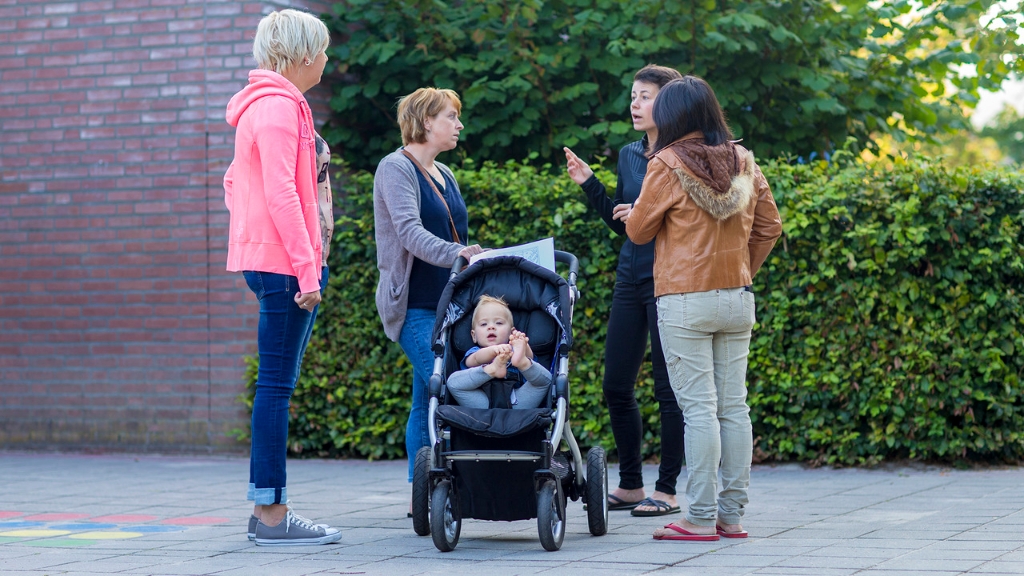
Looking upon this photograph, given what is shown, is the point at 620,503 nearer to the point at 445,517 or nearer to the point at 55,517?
the point at 445,517

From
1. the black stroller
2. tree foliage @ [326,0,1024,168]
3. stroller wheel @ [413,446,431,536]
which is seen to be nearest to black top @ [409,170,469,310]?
the black stroller

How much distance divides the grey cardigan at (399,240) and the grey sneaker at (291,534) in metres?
0.99

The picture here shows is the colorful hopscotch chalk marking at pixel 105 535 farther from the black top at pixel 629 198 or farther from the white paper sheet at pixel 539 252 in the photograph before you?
the black top at pixel 629 198

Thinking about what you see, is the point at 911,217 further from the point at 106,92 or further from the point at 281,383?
the point at 106,92

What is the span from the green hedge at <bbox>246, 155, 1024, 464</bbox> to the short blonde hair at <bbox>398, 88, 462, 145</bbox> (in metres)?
2.09

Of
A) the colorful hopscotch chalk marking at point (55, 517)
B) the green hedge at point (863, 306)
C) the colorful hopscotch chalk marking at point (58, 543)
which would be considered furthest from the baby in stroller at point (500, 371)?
the green hedge at point (863, 306)

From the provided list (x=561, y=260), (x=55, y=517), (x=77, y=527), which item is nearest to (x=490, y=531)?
(x=561, y=260)

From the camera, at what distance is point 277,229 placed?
469 cm

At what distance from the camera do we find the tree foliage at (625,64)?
8180mm

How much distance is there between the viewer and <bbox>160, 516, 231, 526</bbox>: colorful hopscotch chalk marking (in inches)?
218

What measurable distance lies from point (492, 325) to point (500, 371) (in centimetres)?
24

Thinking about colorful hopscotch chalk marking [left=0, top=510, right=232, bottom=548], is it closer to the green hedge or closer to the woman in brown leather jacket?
the woman in brown leather jacket

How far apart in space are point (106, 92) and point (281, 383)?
16.1 ft

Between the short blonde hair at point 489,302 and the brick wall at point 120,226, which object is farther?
the brick wall at point 120,226
